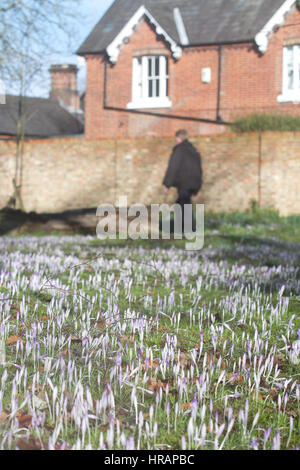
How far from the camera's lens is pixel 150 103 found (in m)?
28.3

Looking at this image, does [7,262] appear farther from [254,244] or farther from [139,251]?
[254,244]

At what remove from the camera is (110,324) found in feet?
12.3

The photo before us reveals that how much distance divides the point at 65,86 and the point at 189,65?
2624 centimetres

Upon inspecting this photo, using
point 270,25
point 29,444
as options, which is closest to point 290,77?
point 270,25

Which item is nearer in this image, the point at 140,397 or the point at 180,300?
the point at 140,397

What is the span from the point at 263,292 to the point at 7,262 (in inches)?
118

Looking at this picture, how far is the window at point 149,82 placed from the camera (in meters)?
28.3

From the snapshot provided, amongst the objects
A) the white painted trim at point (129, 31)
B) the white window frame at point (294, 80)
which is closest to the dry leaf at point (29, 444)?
the white window frame at point (294, 80)

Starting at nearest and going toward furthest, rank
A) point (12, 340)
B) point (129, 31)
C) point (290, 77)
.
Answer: point (12, 340) < point (290, 77) < point (129, 31)

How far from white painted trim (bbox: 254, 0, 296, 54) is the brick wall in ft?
26.4

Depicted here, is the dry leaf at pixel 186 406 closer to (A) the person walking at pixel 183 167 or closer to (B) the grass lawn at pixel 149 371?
(B) the grass lawn at pixel 149 371

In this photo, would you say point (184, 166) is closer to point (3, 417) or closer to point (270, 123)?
point (270, 123)
